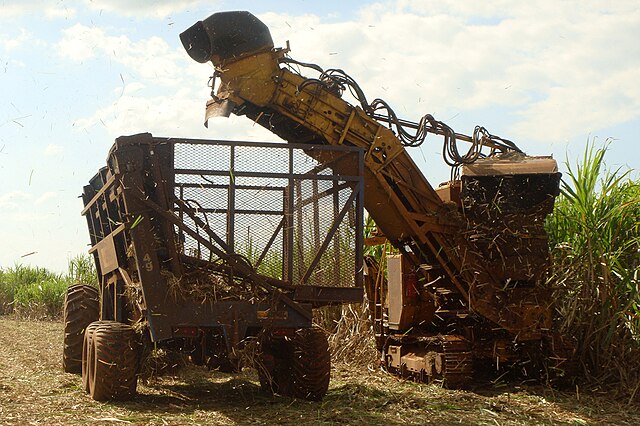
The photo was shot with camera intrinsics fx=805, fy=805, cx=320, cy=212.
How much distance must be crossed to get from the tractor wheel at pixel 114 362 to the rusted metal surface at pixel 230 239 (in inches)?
9.8

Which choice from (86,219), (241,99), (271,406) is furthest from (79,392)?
(241,99)

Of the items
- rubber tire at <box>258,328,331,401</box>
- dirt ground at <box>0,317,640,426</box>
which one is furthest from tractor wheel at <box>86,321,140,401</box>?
rubber tire at <box>258,328,331,401</box>

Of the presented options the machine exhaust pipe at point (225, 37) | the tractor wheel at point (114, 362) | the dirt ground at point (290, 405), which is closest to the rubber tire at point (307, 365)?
the dirt ground at point (290, 405)

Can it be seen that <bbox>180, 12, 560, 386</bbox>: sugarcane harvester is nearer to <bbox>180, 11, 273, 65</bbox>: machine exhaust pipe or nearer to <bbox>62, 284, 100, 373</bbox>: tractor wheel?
<bbox>180, 11, 273, 65</bbox>: machine exhaust pipe

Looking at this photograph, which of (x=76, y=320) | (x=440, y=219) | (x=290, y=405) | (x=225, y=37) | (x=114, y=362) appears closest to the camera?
(x=114, y=362)

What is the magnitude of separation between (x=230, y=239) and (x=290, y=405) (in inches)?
62.0

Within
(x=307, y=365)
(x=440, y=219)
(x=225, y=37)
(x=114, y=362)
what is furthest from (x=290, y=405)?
(x=225, y=37)

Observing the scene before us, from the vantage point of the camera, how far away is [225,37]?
8.02 m

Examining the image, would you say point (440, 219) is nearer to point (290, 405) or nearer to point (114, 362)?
point (290, 405)

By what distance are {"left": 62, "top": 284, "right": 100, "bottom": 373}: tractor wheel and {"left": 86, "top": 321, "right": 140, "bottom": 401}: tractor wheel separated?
2.43 m

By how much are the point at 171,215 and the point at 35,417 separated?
196 cm

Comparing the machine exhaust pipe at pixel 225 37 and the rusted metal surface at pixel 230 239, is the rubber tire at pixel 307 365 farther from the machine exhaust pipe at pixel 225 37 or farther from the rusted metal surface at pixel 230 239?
the machine exhaust pipe at pixel 225 37

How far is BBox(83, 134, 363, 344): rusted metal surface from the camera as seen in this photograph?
6.90 meters

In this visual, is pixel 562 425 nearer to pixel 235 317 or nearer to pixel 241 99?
pixel 235 317
